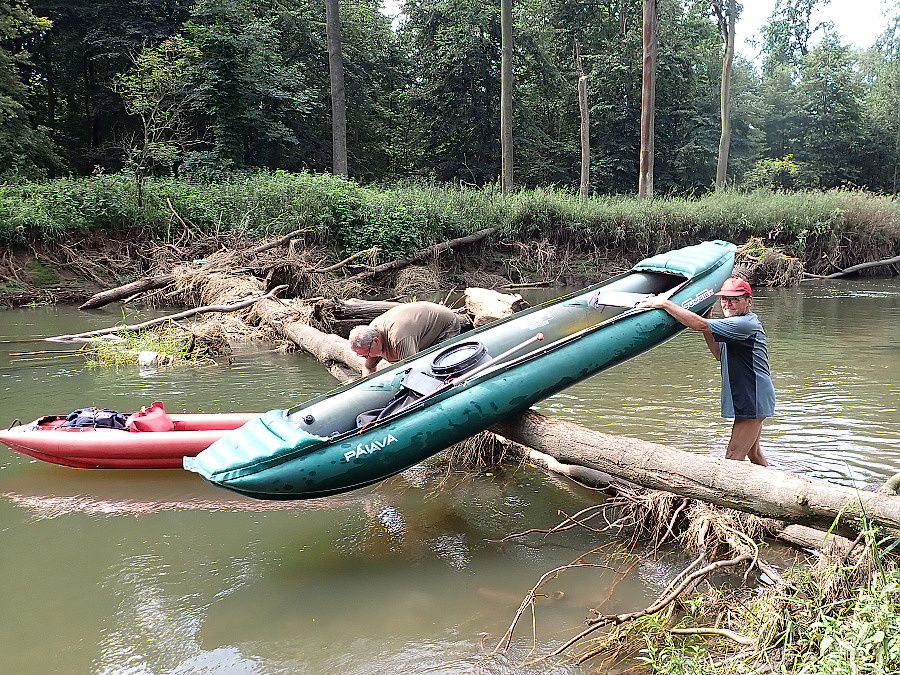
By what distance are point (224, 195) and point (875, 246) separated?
1737 cm

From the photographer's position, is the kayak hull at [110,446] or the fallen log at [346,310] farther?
the fallen log at [346,310]

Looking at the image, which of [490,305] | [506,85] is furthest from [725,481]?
[506,85]

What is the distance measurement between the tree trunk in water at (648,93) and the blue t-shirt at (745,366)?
15.1 meters

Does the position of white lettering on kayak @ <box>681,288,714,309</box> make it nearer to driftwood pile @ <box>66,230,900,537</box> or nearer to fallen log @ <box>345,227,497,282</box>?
driftwood pile @ <box>66,230,900,537</box>

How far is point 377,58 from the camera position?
2738 centimetres

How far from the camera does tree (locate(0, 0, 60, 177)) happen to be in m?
17.3

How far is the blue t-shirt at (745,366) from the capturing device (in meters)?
4.19

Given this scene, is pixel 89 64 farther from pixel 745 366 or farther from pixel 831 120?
pixel 831 120

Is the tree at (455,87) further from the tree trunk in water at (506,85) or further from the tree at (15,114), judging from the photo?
the tree at (15,114)

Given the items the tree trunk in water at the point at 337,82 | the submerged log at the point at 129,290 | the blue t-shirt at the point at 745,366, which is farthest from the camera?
the tree trunk in water at the point at 337,82

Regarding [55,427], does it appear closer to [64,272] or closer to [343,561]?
[343,561]

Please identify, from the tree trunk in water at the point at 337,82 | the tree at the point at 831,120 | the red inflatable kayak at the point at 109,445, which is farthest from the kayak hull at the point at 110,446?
the tree at the point at 831,120

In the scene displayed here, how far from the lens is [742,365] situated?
429cm

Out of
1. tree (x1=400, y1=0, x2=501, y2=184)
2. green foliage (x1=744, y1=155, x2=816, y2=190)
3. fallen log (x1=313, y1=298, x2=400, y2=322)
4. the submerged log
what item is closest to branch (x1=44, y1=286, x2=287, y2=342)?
fallen log (x1=313, y1=298, x2=400, y2=322)
